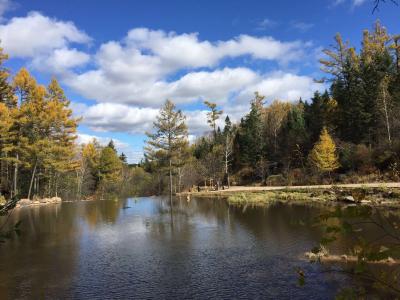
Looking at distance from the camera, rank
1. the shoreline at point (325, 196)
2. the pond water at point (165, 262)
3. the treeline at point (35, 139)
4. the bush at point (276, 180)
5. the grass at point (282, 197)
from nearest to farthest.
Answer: the pond water at point (165, 262), the shoreline at point (325, 196), the grass at point (282, 197), the treeline at point (35, 139), the bush at point (276, 180)

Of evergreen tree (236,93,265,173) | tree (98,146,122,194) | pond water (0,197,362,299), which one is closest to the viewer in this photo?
pond water (0,197,362,299)

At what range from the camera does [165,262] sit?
1354cm

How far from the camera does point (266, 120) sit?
66000mm

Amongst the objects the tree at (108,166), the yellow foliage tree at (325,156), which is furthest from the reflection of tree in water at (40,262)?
the tree at (108,166)

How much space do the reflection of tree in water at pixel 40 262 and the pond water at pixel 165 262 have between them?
1.2 inches

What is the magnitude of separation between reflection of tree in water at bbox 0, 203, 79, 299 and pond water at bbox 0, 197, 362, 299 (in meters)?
0.03

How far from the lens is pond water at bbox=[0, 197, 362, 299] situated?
10.3 m

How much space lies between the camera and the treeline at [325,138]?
39562mm

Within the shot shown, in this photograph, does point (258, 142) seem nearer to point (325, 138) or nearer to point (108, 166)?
point (325, 138)

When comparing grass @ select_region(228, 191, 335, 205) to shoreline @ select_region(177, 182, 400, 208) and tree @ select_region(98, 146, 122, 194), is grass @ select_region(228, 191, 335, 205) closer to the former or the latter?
shoreline @ select_region(177, 182, 400, 208)

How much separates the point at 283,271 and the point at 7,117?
32.5 metres

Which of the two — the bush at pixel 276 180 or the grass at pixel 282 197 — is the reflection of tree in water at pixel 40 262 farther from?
the bush at pixel 276 180

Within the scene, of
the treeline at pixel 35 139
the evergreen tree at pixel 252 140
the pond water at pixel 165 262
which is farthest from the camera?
the evergreen tree at pixel 252 140

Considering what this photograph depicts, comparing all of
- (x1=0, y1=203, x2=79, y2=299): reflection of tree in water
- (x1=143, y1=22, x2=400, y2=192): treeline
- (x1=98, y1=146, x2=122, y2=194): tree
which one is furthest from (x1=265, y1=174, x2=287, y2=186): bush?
(x1=0, y1=203, x2=79, y2=299): reflection of tree in water
